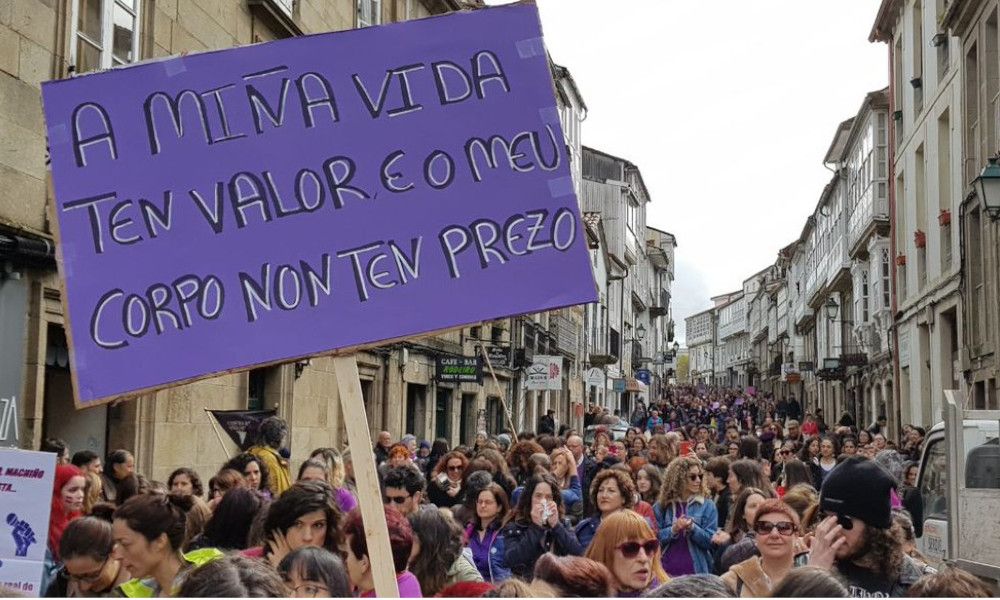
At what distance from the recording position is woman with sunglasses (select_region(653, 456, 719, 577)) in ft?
25.5

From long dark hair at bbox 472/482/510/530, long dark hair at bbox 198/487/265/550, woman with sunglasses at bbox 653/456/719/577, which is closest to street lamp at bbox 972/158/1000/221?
woman with sunglasses at bbox 653/456/719/577

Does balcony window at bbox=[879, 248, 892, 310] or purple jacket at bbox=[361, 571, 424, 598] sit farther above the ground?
balcony window at bbox=[879, 248, 892, 310]

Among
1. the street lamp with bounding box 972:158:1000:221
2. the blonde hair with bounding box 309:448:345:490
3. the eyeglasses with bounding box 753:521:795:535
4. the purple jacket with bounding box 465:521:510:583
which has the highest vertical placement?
the street lamp with bounding box 972:158:1000:221

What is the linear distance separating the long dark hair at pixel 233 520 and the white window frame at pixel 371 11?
1600 cm

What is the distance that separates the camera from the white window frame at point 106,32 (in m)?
11.4

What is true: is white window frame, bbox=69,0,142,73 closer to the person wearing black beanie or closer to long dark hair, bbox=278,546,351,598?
long dark hair, bbox=278,546,351,598

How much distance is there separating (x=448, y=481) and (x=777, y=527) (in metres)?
5.83

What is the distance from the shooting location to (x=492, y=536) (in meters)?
7.82

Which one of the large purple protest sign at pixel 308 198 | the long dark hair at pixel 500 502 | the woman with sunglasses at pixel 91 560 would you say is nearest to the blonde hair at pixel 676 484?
the long dark hair at pixel 500 502

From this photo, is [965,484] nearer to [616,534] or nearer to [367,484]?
[616,534]

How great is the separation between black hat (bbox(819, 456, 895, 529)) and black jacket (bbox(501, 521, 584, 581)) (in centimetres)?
294

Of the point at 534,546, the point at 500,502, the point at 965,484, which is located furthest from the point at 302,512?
the point at 965,484

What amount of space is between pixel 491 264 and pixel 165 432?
9.66m

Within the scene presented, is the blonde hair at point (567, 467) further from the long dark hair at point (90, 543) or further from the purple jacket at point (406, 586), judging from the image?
the long dark hair at point (90, 543)
